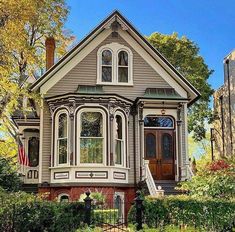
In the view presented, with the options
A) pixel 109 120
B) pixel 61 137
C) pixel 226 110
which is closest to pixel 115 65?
pixel 109 120

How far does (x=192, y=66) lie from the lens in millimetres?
37094

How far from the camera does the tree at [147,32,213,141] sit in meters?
36.8

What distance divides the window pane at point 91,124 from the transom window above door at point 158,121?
265cm

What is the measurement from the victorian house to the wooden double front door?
0.05 meters

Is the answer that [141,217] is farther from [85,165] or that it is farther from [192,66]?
[192,66]

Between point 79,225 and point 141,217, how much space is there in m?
1.83

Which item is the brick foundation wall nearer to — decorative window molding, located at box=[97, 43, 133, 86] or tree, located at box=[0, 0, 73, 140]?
tree, located at box=[0, 0, 73, 140]

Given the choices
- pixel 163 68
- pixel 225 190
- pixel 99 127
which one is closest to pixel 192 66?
pixel 163 68

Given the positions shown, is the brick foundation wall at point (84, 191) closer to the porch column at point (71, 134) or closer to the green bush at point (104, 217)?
the porch column at point (71, 134)

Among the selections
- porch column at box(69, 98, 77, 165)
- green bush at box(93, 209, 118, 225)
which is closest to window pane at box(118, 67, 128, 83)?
porch column at box(69, 98, 77, 165)

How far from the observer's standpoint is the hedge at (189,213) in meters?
13.1

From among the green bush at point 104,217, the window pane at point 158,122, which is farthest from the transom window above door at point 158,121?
the green bush at point 104,217

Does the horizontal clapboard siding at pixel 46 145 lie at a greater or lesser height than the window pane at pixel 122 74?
lesser

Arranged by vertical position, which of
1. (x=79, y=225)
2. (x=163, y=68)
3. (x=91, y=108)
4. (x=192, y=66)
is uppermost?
(x=192, y=66)
